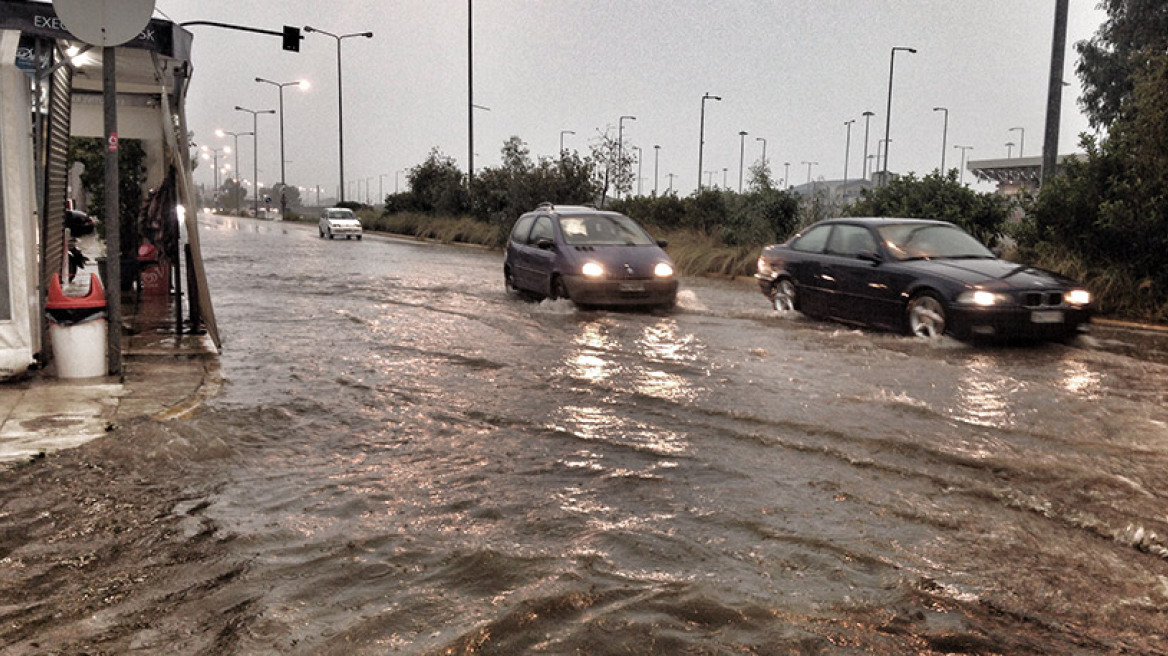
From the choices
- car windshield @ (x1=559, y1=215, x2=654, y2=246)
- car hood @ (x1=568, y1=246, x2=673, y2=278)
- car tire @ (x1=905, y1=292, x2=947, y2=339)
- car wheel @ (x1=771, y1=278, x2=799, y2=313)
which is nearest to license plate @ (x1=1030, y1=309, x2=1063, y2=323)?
car tire @ (x1=905, y1=292, x2=947, y2=339)

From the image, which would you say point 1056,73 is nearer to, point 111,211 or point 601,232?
point 601,232

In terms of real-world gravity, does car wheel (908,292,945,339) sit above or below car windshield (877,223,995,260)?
below

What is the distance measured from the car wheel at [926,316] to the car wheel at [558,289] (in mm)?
4900

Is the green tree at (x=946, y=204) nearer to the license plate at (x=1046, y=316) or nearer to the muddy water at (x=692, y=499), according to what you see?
the license plate at (x=1046, y=316)

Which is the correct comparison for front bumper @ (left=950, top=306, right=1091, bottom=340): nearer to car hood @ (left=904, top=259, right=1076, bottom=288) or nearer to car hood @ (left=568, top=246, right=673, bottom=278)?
car hood @ (left=904, top=259, right=1076, bottom=288)

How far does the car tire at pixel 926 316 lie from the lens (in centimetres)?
1042

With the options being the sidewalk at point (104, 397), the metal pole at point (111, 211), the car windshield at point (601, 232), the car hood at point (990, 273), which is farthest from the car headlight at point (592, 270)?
the metal pole at point (111, 211)

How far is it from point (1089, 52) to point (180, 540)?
3686cm

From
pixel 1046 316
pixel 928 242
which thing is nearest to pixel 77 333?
pixel 928 242

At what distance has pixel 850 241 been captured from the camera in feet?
40.0

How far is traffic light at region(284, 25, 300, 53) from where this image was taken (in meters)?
26.2

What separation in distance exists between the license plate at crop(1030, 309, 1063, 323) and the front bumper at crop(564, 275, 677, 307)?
4987mm

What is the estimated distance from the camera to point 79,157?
17.0 m

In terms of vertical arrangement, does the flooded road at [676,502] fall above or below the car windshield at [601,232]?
below
